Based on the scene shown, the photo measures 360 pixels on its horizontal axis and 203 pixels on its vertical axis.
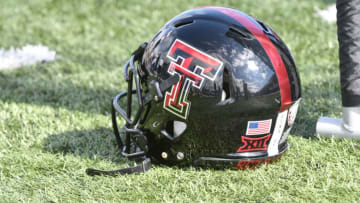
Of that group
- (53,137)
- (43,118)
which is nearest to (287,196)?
(53,137)

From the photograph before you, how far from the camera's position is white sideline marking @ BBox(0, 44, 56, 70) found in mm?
4761

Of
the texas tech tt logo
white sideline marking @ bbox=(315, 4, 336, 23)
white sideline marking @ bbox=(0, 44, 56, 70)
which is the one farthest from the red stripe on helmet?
white sideline marking @ bbox=(315, 4, 336, 23)

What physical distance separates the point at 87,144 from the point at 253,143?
118 cm

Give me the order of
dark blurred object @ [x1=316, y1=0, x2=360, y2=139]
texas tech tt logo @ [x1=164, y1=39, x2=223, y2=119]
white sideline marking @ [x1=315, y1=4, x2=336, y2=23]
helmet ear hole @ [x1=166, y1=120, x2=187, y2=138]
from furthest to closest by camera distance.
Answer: white sideline marking @ [x1=315, y1=4, x2=336, y2=23] < dark blurred object @ [x1=316, y1=0, x2=360, y2=139] < helmet ear hole @ [x1=166, y1=120, x2=187, y2=138] < texas tech tt logo @ [x1=164, y1=39, x2=223, y2=119]

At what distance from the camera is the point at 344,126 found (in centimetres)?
273

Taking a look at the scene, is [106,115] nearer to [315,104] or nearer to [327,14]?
[315,104]

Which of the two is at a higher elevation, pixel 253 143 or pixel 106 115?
pixel 253 143

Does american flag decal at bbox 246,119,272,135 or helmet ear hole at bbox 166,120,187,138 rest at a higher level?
american flag decal at bbox 246,119,272,135

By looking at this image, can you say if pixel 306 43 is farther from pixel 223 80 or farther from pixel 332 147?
pixel 223 80

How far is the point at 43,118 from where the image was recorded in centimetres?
341

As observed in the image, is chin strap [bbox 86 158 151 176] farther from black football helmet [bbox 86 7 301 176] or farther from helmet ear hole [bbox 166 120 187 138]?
helmet ear hole [bbox 166 120 187 138]

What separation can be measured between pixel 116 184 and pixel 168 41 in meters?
0.81

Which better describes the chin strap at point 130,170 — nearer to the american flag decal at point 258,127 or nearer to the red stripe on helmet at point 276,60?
the american flag decal at point 258,127

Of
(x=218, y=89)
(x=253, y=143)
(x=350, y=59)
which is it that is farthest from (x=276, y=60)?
(x=350, y=59)
